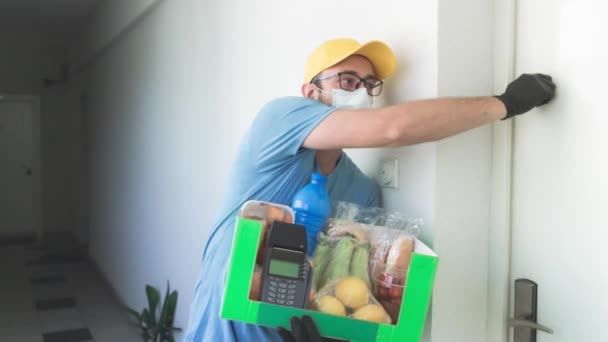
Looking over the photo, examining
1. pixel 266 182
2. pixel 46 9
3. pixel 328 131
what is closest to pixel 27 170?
pixel 46 9

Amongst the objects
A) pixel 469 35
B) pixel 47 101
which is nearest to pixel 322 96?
pixel 469 35

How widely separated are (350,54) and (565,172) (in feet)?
1.94

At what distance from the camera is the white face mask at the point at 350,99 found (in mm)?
1286

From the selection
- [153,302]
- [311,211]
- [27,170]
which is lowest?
[153,302]

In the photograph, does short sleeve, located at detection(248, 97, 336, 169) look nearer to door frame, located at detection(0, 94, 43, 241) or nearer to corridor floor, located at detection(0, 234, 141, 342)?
corridor floor, located at detection(0, 234, 141, 342)

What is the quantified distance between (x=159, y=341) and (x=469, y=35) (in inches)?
117

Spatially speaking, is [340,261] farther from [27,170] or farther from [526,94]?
[27,170]

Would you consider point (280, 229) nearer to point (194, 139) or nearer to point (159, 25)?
point (194, 139)

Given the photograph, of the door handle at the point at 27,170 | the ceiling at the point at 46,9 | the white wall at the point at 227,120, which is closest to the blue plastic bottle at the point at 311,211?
the white wall at the point at 227,120

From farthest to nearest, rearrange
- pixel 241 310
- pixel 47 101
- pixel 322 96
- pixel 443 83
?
pixel 47 101 → pixel 322 96 → pixel 443 83 → pixel 241 310

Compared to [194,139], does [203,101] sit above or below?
above

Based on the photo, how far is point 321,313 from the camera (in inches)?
39.6

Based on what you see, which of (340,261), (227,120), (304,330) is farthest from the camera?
(227,120)

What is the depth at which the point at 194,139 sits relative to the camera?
2852 millimetres
